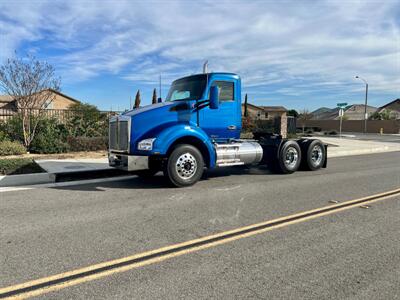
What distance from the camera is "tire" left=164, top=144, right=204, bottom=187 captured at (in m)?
7.61

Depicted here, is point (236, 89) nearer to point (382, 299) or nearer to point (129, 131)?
point (129, 131)

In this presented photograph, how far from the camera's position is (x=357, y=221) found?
530 centimetres

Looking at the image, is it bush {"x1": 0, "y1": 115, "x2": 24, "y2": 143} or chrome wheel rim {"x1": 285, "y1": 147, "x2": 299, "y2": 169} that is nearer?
chrome wheel rim {"x1": 285, "y1": 147, "x2": 299, "y2": 169}

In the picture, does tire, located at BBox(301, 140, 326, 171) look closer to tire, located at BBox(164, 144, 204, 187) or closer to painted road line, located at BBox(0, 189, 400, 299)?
tire, located at BBox(164, 144, 204, 187)

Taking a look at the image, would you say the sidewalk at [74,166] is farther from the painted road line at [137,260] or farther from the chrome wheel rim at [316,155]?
the chrome wheel rim at [316,155]

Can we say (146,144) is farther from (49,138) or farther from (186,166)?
(49,138)

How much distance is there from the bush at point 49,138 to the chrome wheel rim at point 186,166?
8115 mm

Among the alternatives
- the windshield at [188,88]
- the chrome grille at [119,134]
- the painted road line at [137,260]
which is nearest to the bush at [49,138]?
the chrome grille at [119,134]

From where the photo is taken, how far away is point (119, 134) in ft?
26.2

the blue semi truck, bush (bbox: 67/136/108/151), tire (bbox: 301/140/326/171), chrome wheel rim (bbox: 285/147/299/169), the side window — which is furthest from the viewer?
bush (bbox: 67/136/108/151)

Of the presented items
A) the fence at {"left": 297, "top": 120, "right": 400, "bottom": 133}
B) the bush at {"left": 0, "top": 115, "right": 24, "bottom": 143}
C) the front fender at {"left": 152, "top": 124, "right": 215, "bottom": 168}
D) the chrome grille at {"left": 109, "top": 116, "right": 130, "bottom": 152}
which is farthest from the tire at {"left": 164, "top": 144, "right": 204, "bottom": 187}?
the fence at {"left": 297, "top": 120, "right": 400, "bottom": 133}

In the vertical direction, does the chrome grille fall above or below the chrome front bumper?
above

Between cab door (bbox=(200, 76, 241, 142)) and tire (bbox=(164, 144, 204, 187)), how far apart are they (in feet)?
3.13

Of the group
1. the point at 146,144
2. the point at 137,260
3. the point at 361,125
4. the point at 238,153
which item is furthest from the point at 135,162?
the point at 361,125
